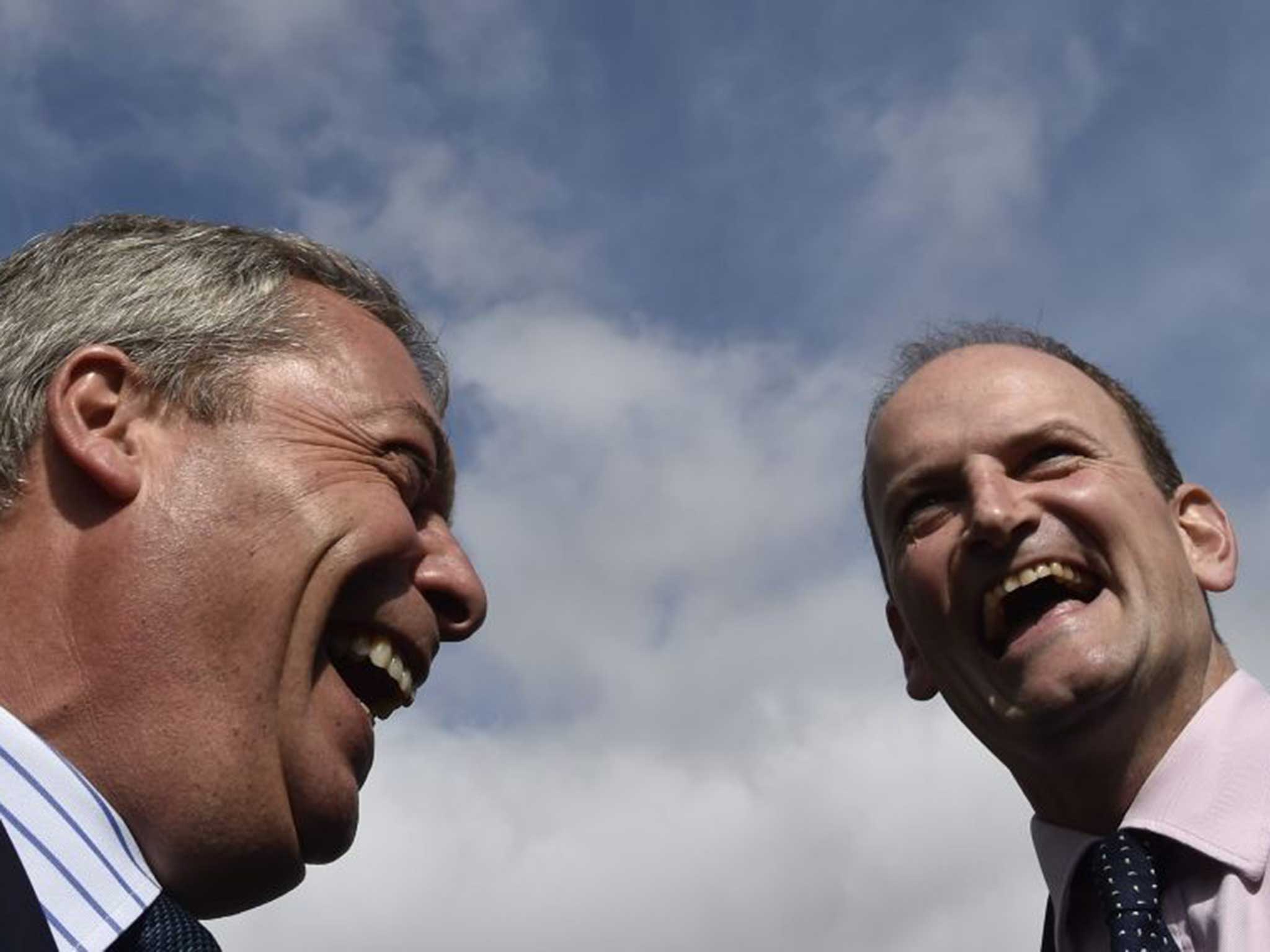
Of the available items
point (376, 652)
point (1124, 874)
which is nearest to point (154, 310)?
point (376, 652)

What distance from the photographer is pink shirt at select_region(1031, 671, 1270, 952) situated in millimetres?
3727

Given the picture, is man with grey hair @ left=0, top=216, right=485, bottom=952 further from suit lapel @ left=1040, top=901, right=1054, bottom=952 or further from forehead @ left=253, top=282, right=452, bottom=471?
suit lapel @ left=1040, top=901, right=1054, bottom=952

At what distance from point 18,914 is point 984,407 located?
3375 millimetres

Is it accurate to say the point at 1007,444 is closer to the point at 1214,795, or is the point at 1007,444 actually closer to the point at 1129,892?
the point at 1214,795

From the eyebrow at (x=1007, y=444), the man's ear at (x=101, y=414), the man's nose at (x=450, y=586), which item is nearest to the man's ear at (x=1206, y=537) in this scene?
the eyebrow at (x=1007, y=444)

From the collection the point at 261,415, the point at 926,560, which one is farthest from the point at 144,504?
the point at 926,560

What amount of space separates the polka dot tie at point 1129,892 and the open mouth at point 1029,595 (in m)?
0.73

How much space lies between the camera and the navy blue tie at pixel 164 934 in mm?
2758

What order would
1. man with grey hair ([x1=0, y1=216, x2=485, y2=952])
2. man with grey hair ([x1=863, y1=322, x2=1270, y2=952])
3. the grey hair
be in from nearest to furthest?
man with grey hair ([x1=0, y1=216, x2=485, y2=952])
the grey hair
man with grey hair ([x1=863, y1=322, x2=1270, y2=952])

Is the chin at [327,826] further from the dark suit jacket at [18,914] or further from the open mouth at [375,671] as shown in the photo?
the dark suit jacket at [18,914]

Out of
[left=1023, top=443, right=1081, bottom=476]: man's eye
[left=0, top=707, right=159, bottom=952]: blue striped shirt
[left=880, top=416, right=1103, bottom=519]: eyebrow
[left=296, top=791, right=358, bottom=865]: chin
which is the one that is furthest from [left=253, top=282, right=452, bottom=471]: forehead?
→ [left=1023, top=443, right=1081, bottom=476]: man's eye

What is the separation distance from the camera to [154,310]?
145 inches

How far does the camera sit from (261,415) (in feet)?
11.9

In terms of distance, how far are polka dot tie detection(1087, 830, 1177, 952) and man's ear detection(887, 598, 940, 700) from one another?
102 centimetres
